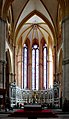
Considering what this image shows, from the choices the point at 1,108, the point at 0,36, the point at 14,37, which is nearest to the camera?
the point at 1,108

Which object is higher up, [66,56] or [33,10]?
[33,10]

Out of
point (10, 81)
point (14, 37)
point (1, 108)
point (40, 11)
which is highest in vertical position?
point (40, 11)

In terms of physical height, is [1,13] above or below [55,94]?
above

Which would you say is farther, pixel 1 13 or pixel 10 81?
pixel 10 81

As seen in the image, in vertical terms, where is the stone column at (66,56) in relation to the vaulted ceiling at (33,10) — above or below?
below

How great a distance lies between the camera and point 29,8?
47062mm

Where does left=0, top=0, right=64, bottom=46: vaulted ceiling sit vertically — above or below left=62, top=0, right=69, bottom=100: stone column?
above

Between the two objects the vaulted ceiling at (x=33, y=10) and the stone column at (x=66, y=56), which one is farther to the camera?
the vaulted ceiling at (x=33, y=10)

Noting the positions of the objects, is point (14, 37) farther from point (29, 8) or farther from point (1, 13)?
point (1, 13)

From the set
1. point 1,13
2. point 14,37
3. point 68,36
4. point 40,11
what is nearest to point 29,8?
point 40,11

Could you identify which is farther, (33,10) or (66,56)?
(33,10)

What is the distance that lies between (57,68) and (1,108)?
57.9 ft

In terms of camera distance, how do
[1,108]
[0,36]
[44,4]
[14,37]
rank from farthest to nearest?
[14,37] → [44,4] → [0,36] → [1,108]

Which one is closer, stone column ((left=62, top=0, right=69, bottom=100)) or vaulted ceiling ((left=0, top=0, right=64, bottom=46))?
stone column ((left=62, top=0, right=69, bottom=100))
